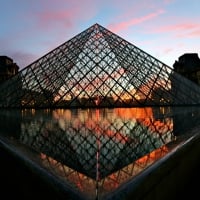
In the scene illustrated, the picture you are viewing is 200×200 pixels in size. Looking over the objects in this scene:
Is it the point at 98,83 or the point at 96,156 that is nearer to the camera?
the point at 96,156

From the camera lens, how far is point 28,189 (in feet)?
10.8

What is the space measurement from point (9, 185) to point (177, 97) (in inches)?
817

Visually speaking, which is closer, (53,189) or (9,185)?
(53,189)

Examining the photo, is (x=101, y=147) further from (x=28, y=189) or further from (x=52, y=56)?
(x=52, y=56)

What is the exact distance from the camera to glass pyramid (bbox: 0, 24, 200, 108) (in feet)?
76.7

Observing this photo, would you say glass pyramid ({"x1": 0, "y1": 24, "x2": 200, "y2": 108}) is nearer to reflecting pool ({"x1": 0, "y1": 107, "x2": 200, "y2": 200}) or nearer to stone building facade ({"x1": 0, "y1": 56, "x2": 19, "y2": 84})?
reflecting pool ({"x1": 0, "y1": 107, "x2": 200, "y2": 200})

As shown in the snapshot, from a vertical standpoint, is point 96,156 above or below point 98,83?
below

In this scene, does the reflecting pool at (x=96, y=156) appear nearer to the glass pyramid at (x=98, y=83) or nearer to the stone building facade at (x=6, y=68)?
the glass pyramid at (x=98, y=83)

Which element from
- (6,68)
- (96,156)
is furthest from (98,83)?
(6,68)

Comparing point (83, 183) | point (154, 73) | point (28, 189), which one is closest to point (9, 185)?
point (28, 189)

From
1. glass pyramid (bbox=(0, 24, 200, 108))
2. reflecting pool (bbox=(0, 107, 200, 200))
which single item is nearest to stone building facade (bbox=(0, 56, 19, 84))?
glass pyramid (bbox=(0, 24, 200, 108))

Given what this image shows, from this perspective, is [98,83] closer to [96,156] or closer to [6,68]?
[96,156]

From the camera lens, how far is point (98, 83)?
23609 mm

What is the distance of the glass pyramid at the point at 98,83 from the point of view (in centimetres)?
2339
